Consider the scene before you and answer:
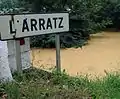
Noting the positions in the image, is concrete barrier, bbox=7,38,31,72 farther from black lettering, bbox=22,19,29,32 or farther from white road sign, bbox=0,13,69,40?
black lettering, bbox=22,19,29,32

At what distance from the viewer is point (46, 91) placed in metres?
3.10

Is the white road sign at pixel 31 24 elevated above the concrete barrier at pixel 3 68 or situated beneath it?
elevated above

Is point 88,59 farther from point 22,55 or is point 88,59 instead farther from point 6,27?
point 6,27

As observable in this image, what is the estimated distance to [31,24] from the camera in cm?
357

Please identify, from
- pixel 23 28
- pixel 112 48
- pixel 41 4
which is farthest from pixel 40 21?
pixel 41 4

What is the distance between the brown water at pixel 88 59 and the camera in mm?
7750

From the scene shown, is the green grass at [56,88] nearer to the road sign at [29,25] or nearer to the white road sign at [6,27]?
the road sign at [29,25]

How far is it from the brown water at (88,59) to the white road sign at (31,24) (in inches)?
105

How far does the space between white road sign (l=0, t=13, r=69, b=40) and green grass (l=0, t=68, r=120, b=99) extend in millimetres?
499

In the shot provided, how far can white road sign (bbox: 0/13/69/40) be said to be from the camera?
10.8ft

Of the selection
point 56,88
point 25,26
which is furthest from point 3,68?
point 56,88

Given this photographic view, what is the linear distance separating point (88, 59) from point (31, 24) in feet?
20.1

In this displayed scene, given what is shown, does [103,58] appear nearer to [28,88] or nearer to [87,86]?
[87,86]

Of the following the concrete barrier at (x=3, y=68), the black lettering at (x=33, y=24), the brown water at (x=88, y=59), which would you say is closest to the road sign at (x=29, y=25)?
the black lettering at (x=33, y=24)
